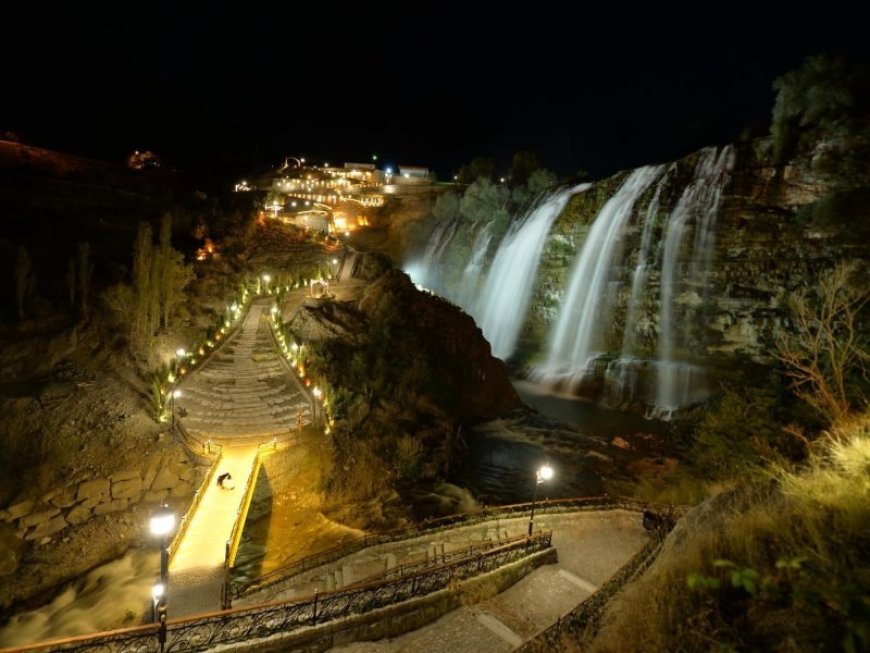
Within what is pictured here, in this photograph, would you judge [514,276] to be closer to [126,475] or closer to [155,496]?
[155,496]

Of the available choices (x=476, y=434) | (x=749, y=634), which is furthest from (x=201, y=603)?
(x=476, y=434)

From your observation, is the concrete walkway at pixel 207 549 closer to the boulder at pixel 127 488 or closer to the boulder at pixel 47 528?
the boulder at pixel 127 488

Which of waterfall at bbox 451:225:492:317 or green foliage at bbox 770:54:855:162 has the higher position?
green foliage at bbox 770:54:855:162

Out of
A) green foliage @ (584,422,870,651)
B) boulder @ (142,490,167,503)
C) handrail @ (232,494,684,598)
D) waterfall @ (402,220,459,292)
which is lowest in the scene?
boulder @ (142,490,167,503)

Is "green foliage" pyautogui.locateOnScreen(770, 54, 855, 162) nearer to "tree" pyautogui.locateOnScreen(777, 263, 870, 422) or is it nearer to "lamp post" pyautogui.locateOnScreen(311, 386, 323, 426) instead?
"tree" pyautogui.locateOnScreen(777, 263, 870, 422)

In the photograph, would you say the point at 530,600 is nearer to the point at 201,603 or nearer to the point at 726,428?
the point at 201,603

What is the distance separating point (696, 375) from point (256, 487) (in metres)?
26.5

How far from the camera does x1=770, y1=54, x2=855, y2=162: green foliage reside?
80.3ft

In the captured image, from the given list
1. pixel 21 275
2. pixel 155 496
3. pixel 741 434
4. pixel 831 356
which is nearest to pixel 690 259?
pixel 741 434

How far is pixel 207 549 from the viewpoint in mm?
11789

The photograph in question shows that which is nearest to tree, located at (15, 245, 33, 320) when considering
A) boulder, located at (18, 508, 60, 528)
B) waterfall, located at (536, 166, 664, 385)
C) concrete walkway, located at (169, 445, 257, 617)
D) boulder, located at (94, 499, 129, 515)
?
boulder, located at (18, 508, 60, 528)

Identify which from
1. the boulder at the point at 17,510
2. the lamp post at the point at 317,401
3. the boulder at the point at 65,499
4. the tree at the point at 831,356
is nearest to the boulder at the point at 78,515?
the boulder at the point at 65,499

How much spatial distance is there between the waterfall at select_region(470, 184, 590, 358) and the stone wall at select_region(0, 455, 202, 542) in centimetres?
2801

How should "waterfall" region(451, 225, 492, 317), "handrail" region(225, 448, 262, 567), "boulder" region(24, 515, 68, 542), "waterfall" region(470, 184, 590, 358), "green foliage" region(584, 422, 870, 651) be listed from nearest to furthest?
1. "green foliage" region(584, 422, 870, 651)
2. "handrail" region(225, 448, 262, 567)
3. "boulder" region(24, 515, 68, 542)
4. "waterfall" region(470, 184, 590, 358)
5. "waterfall" region(451, 225, 492, 317)
